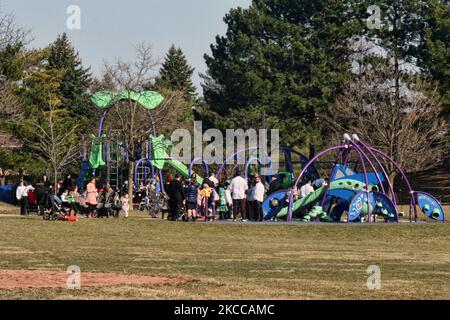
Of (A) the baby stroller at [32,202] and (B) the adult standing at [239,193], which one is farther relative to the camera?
(A) the baby stroller at [32,202]

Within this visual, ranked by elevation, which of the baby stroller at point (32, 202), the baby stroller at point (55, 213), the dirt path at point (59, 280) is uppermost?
the baby stroller at point (32, 202)

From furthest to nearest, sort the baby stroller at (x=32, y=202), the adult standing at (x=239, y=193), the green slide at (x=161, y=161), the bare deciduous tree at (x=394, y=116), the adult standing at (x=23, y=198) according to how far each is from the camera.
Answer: the bare deciduous tree at (x=394, y=116)
the green slide at (x=161, y=161)
the baby stroller at (x=32, y=202)
the adult standing at (x=23, y=198)
the adult standing at (x=239, y=193)

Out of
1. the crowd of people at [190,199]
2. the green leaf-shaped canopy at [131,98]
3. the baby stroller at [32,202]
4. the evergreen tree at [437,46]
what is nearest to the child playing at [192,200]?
the crowd of people at [190,199]

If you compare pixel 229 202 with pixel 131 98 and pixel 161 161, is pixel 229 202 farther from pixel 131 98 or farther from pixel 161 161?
pixel 131 98

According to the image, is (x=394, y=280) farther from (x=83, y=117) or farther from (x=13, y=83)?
(x=83, y=117)

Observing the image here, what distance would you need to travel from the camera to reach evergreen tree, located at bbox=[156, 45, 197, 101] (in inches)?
4203

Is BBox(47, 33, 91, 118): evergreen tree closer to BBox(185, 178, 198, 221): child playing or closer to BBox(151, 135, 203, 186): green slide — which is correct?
BBox(151, 135, 203, 186): green slide

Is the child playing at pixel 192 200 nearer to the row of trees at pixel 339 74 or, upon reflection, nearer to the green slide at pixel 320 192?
the green slide at pixel 320 192

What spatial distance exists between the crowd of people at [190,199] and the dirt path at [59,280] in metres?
17.0

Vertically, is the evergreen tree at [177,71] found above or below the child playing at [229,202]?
above

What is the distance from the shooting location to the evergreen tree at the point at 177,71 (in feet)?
350

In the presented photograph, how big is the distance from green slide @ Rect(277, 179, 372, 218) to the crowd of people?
67 centimetres

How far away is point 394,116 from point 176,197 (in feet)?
95.8

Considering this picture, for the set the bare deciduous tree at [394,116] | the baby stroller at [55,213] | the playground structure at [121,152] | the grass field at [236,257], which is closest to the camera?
the grass field at [236,257]
